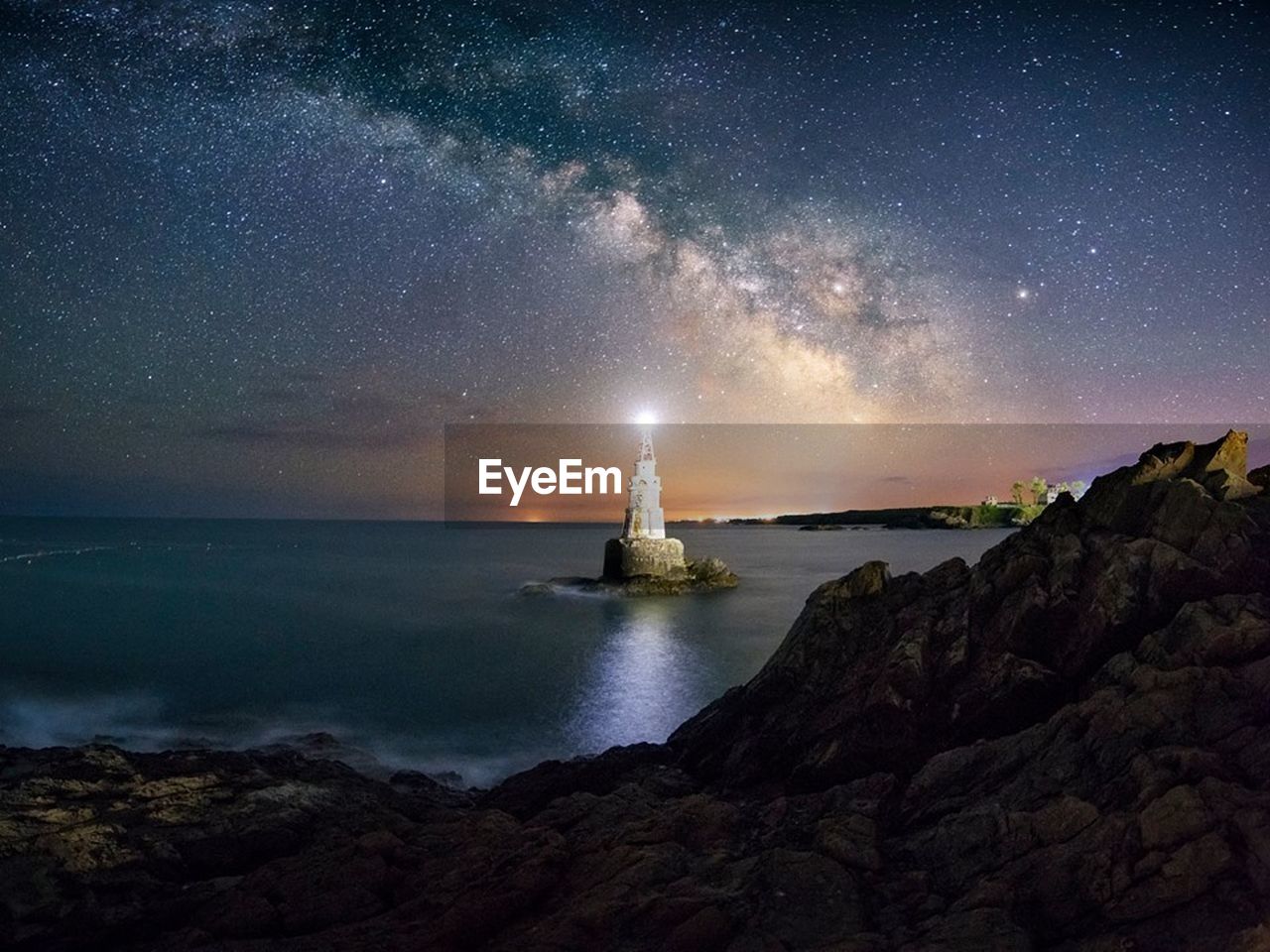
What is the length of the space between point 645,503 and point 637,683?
3510 centimetres

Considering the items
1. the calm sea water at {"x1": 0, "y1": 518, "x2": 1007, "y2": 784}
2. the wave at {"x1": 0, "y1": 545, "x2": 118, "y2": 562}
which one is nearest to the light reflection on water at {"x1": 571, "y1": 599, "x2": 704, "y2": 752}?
the calm sea water at {"x1": 0, "y1": 518, "x2": 1007, "y2": 784}

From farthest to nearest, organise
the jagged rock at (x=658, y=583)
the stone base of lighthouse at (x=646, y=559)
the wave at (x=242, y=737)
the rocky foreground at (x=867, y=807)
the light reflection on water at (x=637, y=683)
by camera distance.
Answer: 1. the stone base of lighthouse at (x=646, y=559)
2. the jagged rock at (x=658, y=583)
3. the light reflection on water at (x=637, y=683)
4. the wave at (x=242, y=737)
5. the rocky foreground at (x=867, y=807)

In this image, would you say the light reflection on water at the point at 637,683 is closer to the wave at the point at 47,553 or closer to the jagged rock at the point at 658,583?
the jagged rock at the point at 658,583

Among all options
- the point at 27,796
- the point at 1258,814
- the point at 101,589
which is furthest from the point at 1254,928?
the point at 101,589

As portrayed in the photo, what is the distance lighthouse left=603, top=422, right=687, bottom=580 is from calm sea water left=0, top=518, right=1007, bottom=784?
5101 mm

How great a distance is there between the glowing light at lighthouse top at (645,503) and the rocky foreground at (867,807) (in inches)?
2175

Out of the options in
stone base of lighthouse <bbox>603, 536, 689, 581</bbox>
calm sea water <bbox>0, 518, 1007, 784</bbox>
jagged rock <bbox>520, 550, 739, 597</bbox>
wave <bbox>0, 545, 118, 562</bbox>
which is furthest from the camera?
wave <bbox>0, 545, 118, 562</bbox>

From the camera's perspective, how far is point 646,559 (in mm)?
73250

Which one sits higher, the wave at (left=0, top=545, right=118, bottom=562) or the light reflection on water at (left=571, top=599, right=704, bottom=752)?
the light reflection on water at (left=571, top=599, right=704, bottom=752)

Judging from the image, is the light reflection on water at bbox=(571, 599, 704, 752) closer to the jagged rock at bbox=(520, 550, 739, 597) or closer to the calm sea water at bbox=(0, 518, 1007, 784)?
the calm sea water at bbox=(0, 518, 1007, 784)

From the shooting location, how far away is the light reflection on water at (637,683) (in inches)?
1216

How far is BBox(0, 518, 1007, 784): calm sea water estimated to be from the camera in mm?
29312

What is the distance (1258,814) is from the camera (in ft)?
24.8

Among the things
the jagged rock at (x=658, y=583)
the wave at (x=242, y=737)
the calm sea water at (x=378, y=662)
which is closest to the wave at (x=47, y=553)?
the calm sea water at (x=378, y=662)
